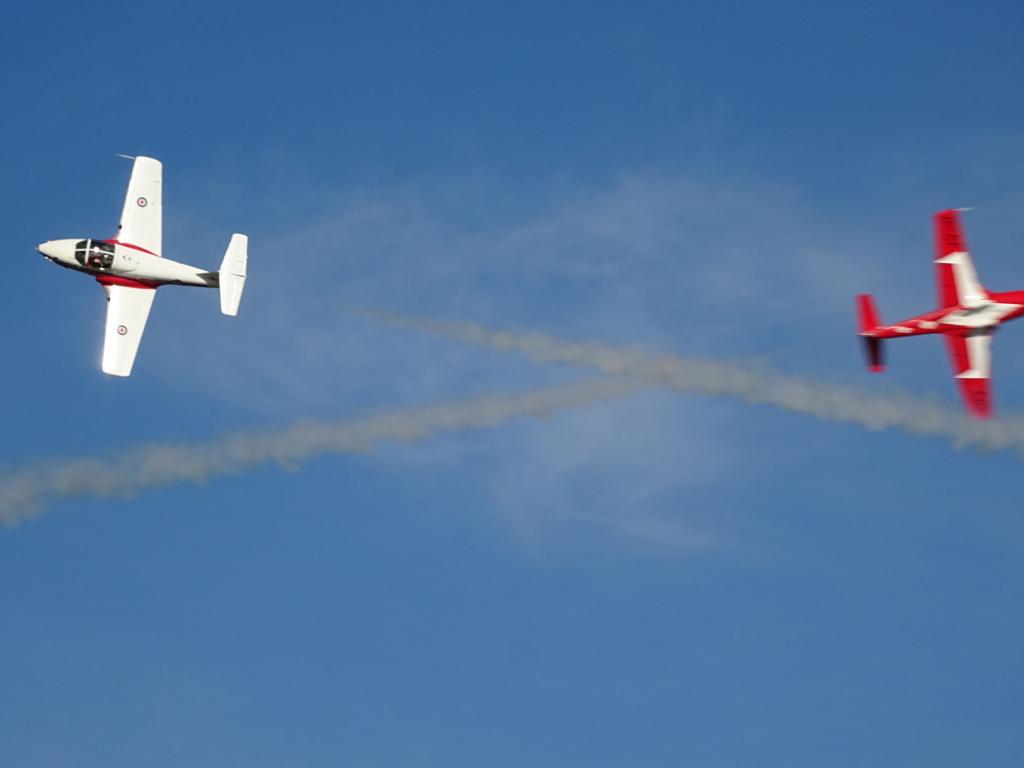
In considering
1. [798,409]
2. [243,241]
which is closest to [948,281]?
[798,409]

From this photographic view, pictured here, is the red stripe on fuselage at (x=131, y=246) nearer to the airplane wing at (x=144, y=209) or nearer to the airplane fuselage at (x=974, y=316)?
the airplane wing at (x=144, y=209)

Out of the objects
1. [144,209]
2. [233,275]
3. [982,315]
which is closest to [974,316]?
[982,315]

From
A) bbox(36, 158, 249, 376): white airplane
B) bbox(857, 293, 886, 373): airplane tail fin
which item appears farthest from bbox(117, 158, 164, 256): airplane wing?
bbox(857, 293, 886, 373): airplane tail fin

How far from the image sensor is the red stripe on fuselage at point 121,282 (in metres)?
85.2

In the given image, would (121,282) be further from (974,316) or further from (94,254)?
(974,316)

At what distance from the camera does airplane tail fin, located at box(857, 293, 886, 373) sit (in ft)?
254

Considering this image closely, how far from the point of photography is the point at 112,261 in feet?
278

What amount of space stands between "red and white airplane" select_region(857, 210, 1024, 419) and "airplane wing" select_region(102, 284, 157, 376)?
35.1 metres

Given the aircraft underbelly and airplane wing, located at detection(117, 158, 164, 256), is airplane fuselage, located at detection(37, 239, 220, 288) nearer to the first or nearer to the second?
airplane wing, located at detection(117, 158, 164, 256)

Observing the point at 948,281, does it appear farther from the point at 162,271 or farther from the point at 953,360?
the point at 162,271

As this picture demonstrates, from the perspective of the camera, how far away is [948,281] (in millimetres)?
79375

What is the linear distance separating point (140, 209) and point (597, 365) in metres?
26.0

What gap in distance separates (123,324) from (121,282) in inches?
89.5

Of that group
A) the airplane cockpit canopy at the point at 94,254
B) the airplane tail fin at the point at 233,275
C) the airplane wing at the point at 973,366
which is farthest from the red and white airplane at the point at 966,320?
the airplane cockpit canopy at the point at 94,254
